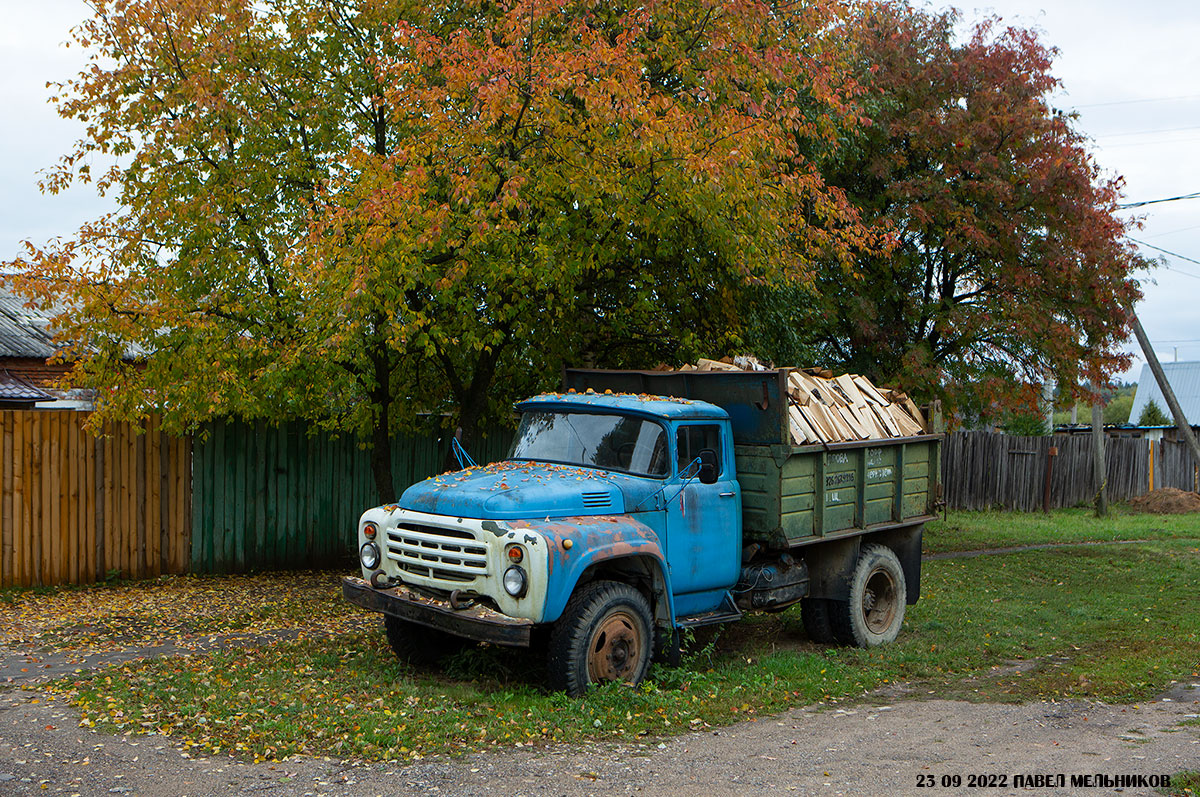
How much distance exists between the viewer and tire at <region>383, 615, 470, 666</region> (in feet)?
26.5

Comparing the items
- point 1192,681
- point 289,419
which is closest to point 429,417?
point 289,419

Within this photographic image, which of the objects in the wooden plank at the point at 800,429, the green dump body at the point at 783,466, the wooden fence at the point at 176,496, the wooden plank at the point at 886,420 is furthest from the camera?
the wooden fence at the point at 176,496

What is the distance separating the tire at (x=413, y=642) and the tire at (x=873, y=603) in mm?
3732

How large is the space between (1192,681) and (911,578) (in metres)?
2.80

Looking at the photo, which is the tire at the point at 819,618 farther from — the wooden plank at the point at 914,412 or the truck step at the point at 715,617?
the wooden plank at the point at 914,412

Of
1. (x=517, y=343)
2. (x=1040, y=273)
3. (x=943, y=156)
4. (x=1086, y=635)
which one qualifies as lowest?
(x=1086, y=635)

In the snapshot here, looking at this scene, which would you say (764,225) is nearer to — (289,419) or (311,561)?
(289,419)

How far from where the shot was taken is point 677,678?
25.7 ft

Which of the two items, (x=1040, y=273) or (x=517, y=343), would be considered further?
(x=1040, y=273)

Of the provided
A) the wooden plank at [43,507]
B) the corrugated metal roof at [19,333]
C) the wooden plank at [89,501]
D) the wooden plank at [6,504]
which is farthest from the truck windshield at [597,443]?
the corrugated metal roof at [19,333]

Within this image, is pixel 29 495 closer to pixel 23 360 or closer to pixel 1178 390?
pixel 23 360

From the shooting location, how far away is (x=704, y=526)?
328 inches

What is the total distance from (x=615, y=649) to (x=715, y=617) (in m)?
1.27

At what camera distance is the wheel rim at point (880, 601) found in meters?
10.0
